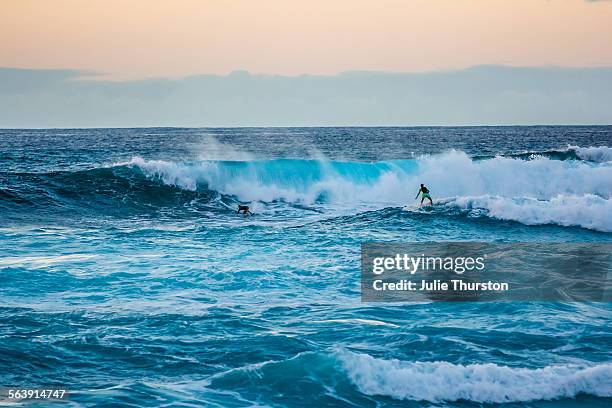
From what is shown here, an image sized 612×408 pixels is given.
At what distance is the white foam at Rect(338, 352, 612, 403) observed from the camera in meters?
7.64

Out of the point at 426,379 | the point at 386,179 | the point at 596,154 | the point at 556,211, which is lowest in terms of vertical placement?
the point at 426,379

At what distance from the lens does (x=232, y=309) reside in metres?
11.1

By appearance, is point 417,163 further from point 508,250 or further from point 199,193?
point 508,250

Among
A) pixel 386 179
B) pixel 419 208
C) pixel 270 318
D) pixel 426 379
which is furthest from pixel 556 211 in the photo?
pixel 426 379

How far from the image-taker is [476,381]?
7.82 metres

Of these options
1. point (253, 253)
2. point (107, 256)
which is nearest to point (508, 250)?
point (253, 253)

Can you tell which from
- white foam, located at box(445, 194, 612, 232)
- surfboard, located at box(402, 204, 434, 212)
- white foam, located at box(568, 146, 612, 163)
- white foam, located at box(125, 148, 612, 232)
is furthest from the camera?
white foam, located at box(568, 146, 612, 163)

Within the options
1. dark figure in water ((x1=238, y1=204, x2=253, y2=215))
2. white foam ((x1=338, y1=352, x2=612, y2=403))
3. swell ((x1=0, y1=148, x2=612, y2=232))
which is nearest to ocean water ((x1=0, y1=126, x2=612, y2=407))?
white foam ((x1=338, y1=352, x2=612, y2=403))

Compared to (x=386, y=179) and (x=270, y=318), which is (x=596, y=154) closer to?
(x=386, y=179)

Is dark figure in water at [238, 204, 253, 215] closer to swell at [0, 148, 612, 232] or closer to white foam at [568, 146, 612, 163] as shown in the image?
swell at [0, 148, 612, 232]

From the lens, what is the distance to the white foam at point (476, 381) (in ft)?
25.1

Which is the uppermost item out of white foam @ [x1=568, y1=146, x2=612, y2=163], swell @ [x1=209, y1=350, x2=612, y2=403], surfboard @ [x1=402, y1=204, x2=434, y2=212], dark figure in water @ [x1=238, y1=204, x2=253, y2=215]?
white foam @ [x1=568, y1=146, x2=612, y2=163]

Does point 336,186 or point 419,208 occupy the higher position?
point 336,186

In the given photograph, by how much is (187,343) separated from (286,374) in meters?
1.82
